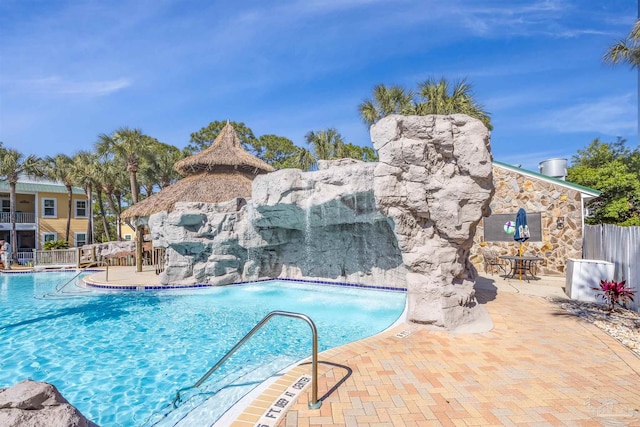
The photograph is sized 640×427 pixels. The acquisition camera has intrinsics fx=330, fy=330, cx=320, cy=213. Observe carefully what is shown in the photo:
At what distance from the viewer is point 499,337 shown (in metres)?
6.24

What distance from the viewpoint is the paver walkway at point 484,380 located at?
3.69 meters

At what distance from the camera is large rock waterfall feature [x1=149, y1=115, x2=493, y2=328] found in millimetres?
7375

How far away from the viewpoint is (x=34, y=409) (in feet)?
7.64

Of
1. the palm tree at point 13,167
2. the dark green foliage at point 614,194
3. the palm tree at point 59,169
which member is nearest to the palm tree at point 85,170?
the palm tree at point 59,169

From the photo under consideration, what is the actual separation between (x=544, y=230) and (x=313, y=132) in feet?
61.0

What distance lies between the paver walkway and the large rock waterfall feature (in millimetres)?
1250

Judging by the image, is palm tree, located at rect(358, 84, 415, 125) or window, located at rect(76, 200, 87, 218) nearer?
palm tree, located at rect(358, 84, 415, 125)

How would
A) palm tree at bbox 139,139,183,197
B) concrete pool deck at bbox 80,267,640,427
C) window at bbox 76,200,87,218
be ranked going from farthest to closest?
window at bbox 76,200,87,218 < palm tree at bbox 139,139,183,197 < concrete pool deck at bbox 80,267,640,427

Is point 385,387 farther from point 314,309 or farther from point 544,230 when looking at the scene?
point 544,230

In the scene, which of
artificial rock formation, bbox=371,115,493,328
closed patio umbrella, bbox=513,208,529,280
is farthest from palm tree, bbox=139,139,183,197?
closed patio umbrella, bbox=513,208,529,280

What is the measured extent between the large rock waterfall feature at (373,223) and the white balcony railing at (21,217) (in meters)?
23.2

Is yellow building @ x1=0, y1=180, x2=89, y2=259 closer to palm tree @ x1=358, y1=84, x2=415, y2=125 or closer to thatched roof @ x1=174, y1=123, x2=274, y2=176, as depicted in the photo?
thatched roof @ x1=174, y1=123, x2=274, y2=176

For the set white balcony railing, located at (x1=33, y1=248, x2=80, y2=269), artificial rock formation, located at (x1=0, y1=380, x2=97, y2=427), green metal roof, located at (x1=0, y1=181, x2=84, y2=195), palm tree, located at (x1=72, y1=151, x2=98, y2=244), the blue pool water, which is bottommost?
the blue pool water

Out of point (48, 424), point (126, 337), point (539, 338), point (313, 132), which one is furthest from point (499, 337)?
point (313, 132)
